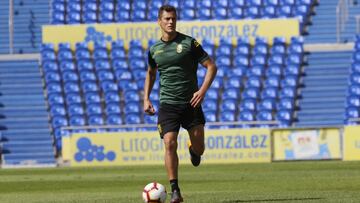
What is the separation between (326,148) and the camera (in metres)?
27.5

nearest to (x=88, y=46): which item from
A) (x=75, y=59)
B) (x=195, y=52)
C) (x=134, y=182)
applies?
(x=75, y=59)

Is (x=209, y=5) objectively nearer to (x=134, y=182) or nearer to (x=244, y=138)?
(x=244, y=138)

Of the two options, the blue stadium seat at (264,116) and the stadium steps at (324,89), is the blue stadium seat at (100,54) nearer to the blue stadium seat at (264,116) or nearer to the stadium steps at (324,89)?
the blue stadium seat at (264,116)

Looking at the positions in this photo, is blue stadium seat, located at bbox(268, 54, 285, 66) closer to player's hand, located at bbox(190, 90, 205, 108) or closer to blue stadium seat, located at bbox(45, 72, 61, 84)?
blue stadium seat, located at bbox(45, 72, 61, 84)

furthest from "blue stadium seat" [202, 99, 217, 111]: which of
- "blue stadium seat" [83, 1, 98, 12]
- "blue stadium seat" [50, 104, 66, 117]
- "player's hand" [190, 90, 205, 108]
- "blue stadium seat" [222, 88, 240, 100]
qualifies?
"player's hand" [190, 90, 205, 108]

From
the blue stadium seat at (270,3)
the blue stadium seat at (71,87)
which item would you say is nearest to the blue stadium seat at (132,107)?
the blue stadium seat at (71,87)

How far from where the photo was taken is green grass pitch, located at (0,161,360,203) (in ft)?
41.4

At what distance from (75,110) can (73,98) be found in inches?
24.8

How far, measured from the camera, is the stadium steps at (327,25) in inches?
1369

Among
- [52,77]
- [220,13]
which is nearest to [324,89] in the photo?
[220,13]

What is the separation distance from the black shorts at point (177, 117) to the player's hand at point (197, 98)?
22 centimetres

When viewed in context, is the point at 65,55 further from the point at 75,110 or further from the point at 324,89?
the point at 324,89

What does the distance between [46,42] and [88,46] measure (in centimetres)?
155

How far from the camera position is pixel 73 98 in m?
32.5
